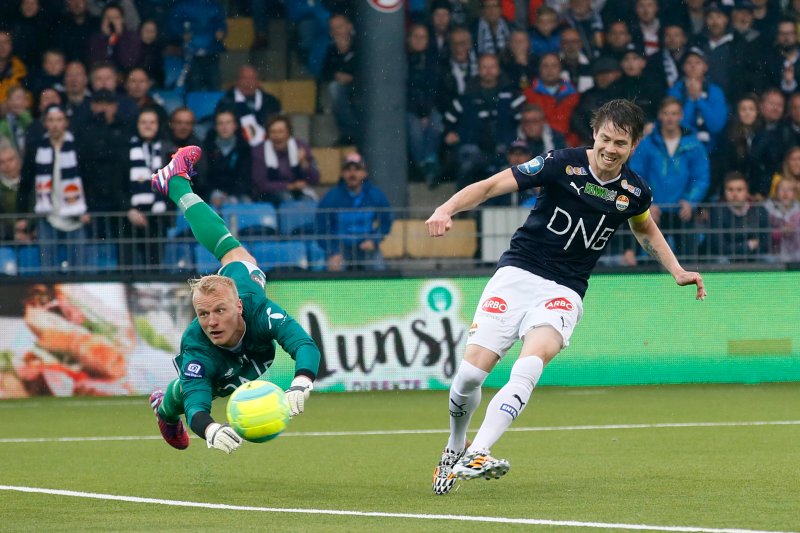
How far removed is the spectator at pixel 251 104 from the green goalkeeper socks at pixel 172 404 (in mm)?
6838

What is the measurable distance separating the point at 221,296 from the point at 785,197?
895 centimetres

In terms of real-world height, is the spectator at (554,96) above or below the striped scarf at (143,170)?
above

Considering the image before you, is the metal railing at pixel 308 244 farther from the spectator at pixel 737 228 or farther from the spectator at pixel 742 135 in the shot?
the spectator at pixel 742 135

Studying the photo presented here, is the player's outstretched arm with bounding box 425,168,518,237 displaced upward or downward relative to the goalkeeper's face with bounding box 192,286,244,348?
upward

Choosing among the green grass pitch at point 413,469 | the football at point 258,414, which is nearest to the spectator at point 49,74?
the green grass pitch at point 413,469

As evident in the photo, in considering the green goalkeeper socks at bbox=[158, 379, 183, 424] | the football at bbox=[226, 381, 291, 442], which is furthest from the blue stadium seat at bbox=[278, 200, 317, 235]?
the football at bbox=[226, 381, 291, 442]

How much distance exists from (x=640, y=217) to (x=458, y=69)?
8379 millimetres

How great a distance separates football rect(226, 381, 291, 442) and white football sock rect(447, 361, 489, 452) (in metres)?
1.23

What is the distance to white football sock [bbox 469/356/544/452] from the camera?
24.9 ft

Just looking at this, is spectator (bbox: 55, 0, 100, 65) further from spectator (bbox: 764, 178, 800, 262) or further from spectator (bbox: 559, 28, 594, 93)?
spectator (bbox: 764, 178, 800, 262)

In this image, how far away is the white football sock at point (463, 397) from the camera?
7992 millimetres

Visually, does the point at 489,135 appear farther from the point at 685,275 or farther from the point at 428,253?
the point at 685,275

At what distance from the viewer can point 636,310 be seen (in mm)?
14859

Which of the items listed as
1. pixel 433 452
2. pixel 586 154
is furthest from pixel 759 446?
pixel 586 154
